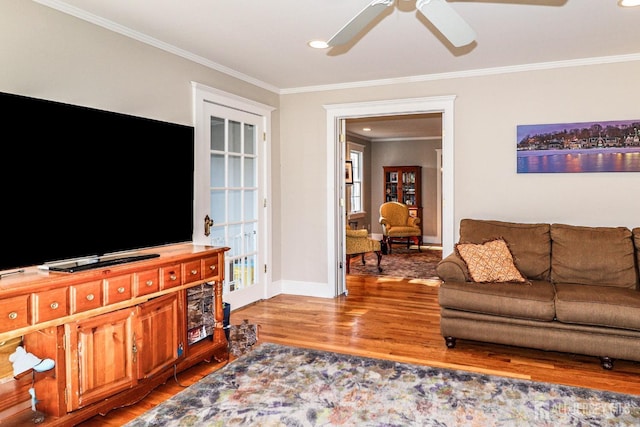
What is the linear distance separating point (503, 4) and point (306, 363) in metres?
2.70

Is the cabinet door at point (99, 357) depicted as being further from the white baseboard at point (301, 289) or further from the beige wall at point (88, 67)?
the white baseboard at point (301, 289)

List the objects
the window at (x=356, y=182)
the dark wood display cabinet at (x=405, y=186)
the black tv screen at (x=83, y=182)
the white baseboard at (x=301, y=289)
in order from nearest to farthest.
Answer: the black tv screen at (x=83, y=182), the white baseboard at (x=301, y=289), the window at (x=356, y=182), the dark wood display cabinet at (x=405, y=186)

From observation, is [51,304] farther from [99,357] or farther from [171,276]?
[171,276]

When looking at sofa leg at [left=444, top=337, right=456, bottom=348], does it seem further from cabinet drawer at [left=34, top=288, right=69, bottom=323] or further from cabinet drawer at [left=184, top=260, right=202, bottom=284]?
cabinet drawer at [left=34, top=288, right=69, bottom=323]

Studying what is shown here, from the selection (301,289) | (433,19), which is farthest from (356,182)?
(433,19)

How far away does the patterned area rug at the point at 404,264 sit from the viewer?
6593 millimetres

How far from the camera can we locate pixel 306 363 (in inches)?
127

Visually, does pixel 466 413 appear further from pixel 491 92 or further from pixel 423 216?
pixel 423 216

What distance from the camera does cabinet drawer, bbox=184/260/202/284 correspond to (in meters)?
3.00

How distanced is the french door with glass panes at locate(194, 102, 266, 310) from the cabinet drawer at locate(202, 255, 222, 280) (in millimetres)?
806

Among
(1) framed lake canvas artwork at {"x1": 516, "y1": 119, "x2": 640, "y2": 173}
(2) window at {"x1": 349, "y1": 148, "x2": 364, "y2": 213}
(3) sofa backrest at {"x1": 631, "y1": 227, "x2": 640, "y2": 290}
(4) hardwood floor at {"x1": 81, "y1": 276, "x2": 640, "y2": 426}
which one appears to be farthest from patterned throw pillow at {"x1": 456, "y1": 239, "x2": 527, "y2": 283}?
(2) window at {"x1": 349, "y1": 148, "x2": 364, "y2": 213}

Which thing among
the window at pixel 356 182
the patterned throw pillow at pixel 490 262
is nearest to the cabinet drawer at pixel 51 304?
the patterned throw pillow at pixel 490 262

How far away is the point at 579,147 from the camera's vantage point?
4.15 m

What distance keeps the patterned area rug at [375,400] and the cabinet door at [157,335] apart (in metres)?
0.23
